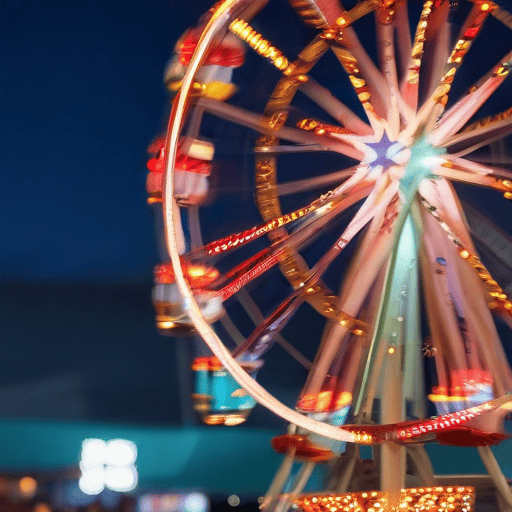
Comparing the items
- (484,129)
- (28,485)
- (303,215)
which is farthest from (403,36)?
(28,485)

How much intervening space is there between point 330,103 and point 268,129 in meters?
0.18

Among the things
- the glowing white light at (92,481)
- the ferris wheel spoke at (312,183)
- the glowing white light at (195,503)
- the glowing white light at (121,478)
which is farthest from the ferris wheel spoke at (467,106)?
the glowing white light at (121,478)

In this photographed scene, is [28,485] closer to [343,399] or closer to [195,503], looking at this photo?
[195,503]

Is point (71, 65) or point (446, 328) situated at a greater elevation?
point (71, 65)

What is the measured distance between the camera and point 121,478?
342 centimetres

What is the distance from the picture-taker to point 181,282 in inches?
72.8

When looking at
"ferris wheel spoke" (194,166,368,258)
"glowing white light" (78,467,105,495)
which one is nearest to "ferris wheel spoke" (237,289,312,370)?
"ferris wheel spoke" (194,166,368,258)

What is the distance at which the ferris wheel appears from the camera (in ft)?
6.29

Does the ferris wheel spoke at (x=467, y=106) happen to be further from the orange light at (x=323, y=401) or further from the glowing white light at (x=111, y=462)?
the glowing white light at (x=111, y=462)

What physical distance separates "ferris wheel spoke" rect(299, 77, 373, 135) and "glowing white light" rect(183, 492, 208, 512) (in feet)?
5.38

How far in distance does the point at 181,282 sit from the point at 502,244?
2.66ft

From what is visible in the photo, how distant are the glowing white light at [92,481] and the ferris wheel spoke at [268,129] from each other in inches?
53.8

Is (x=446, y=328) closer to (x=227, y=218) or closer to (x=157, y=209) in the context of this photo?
(x=227, y=218)

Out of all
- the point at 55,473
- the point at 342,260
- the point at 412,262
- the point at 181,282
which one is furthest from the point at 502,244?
the point at 55,473
